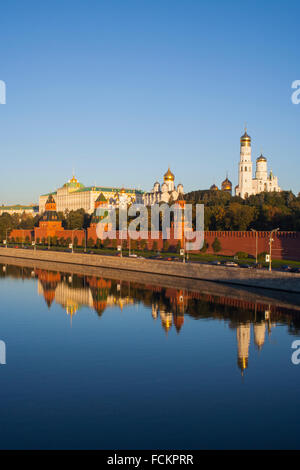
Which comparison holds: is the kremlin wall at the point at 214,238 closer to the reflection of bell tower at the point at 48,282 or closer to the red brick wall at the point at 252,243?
the red brick wall at the point at 252,243

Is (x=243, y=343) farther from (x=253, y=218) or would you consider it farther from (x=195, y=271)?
(x=253, y=218)

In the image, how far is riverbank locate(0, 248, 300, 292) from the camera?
30.4 metres

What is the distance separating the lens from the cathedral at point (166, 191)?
98625mm

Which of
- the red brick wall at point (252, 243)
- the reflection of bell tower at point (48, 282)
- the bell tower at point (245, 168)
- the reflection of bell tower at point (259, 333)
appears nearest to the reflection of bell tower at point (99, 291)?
the reflection of bell tower at point (48, 282)

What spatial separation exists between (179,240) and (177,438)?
1653 inches

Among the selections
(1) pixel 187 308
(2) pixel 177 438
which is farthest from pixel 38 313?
(2) pixel 177 438

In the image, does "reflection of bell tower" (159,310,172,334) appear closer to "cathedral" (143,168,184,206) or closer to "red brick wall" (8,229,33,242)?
"red brick wall" (8,229,33,242)

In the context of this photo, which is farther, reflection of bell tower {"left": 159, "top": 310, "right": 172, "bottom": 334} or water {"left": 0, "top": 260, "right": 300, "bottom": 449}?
reflection of bell tower {"left": 159, "top": 310, "right": 172, "bottom": 334}

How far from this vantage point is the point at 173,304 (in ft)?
93.0

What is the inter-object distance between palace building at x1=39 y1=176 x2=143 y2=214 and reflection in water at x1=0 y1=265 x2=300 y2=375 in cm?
7243

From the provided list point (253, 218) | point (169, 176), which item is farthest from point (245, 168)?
point (253, 218)

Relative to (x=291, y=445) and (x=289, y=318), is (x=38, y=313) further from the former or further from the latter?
(x=291, y=445)

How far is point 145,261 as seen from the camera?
144ft

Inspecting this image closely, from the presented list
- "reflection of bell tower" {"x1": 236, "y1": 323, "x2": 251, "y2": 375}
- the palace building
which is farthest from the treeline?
the palace building
